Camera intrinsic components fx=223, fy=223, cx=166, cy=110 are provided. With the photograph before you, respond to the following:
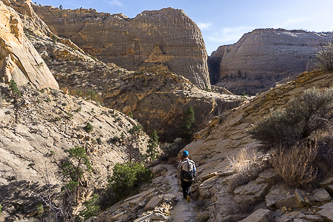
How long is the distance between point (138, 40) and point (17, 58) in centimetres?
3440

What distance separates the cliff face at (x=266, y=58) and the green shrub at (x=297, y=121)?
6038 centimetres

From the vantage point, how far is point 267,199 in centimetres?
419

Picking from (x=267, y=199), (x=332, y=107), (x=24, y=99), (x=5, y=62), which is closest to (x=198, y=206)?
(x=267, y=199)

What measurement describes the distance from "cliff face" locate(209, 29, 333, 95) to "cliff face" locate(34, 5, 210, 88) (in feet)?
62.5

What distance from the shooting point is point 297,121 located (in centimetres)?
556

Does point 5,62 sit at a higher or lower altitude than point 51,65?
lower

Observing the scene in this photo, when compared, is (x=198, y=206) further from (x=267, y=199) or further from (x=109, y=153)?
(x=109, y=153)

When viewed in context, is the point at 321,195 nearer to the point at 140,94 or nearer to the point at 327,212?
the point at 327,212

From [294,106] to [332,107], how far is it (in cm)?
79

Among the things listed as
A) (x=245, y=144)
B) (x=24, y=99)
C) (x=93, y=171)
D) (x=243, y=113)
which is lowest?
(x=93, y=171)

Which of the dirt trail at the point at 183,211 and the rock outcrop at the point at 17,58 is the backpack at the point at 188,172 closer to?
the dirt trail at the point at 183,211

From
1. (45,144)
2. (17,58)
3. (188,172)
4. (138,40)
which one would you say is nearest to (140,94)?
(17,58)

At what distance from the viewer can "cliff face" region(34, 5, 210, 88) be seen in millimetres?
51000

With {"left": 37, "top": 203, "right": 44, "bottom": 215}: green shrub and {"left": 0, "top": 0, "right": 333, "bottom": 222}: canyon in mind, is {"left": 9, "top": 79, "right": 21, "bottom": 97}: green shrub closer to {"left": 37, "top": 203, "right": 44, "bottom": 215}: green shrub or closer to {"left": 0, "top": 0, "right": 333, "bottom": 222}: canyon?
{"left": 0, "top": 0, "right": 333, "bottom": 222}: canyon
